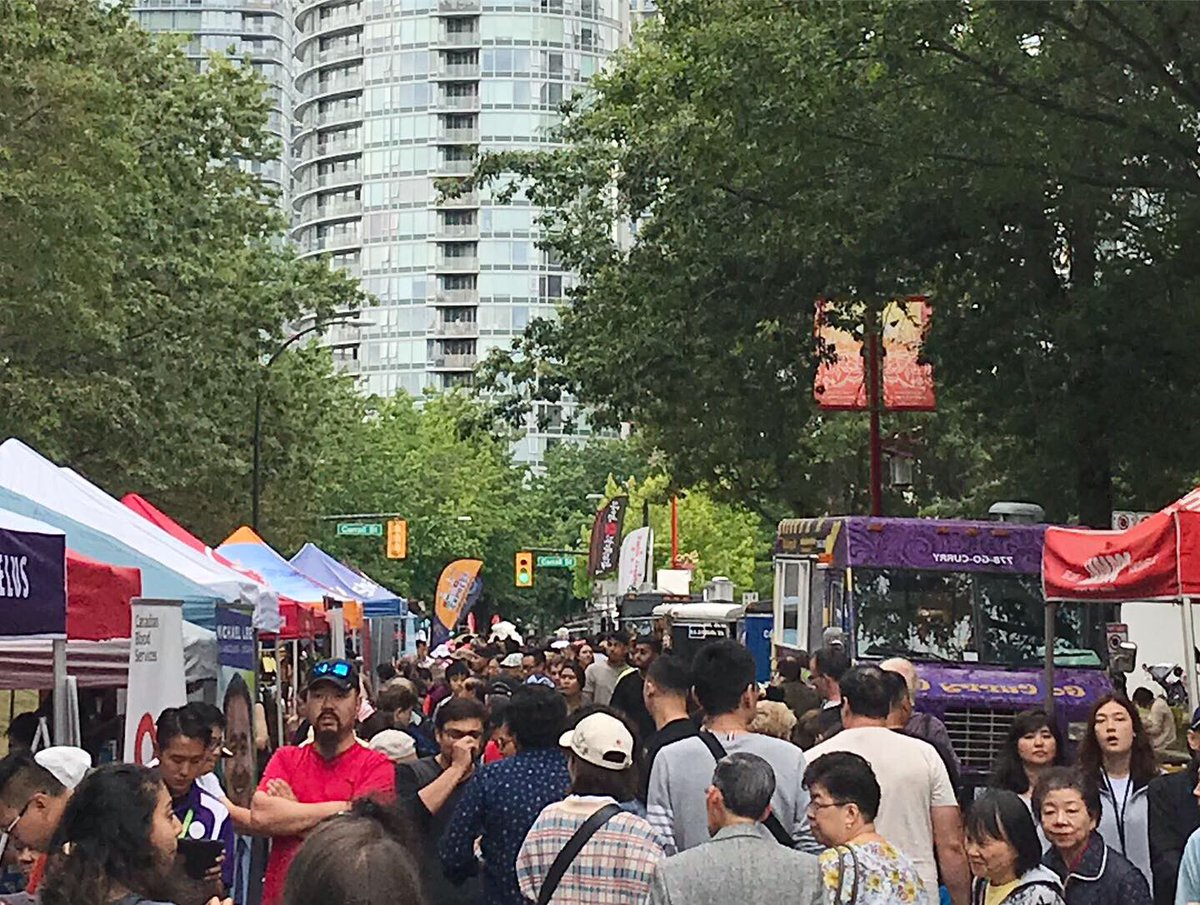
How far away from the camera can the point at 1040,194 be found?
21891mm

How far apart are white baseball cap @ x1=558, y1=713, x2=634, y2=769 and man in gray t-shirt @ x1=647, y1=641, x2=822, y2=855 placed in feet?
2.52

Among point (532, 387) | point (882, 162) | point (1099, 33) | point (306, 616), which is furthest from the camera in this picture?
point (532, 387)

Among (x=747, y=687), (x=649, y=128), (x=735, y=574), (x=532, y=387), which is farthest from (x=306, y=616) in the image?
(x=735, y=574)

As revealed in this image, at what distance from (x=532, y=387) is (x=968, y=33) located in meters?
14.5

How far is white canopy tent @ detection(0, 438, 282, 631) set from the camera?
1374 cm

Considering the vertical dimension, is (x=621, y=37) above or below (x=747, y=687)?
above

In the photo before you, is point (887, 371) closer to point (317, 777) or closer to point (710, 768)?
point (710, 768)

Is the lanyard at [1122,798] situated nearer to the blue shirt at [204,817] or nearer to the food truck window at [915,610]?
the blue shirt at [204,817]

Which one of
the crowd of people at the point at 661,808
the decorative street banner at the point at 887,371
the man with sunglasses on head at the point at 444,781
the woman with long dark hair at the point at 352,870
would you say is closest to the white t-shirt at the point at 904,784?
the crowd of people at the point at 661,808

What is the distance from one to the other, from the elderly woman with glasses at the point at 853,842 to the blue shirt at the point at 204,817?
7.38 feet

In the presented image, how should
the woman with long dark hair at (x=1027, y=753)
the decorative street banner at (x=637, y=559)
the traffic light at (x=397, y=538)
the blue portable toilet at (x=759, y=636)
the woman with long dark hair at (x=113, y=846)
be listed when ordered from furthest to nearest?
the traffic light at (x=397, y=538), the decorative street banner at (x=637, y=559), the blue portable toilet at (x=759, y=636), the woman with long dark hair at (x=1027, y=753), the woman with long dark hair at (x=113, y=846)

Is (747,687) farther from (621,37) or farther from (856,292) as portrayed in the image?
(621,37)

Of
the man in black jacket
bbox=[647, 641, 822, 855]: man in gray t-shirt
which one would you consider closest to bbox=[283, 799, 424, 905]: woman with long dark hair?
bbox=[647, 641, 822, 855]: man in gray t-shirt

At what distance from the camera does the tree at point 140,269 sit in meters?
25.6
